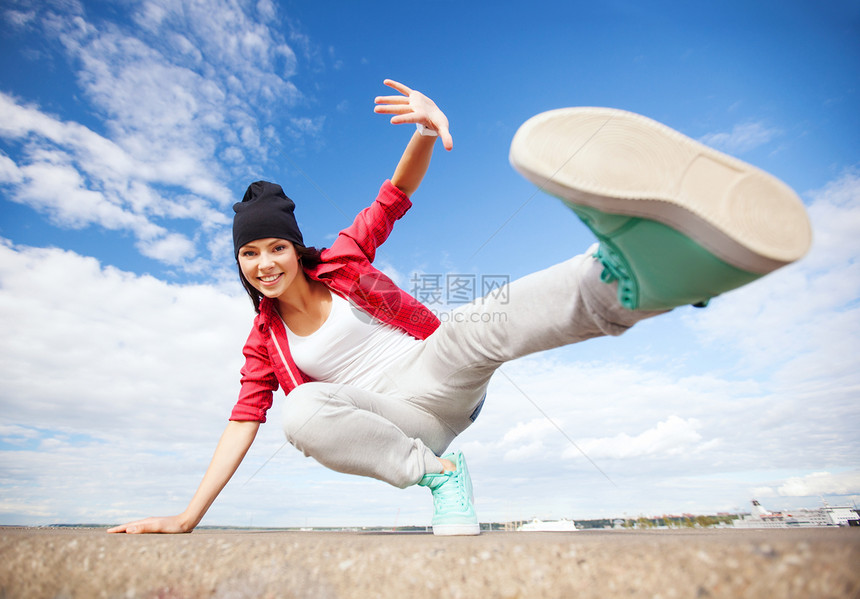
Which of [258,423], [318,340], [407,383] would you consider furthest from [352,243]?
[258,423]

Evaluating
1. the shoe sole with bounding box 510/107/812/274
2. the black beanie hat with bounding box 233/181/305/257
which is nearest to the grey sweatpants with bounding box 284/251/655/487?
the shoe sole with bounding box 510/107/812/274

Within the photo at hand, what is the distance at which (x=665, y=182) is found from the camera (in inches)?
38.7

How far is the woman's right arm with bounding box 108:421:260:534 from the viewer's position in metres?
1.78

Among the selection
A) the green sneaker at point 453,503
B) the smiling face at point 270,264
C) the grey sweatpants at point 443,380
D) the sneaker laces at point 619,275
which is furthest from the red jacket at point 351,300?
the sneaker laces at point 619,275

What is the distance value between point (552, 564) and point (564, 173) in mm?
773

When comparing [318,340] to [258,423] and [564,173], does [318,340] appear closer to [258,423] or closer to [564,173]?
[258,423]

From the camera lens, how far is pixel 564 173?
1020 mm

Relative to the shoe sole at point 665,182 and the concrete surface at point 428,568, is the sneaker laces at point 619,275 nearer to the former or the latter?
the shoe sole at point 665,182

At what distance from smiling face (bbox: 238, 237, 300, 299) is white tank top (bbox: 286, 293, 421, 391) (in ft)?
0.87

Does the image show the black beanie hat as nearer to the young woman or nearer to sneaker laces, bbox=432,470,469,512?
the young woman

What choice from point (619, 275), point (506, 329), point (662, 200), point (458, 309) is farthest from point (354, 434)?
point (662, 200)

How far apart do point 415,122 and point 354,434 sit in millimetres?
1313

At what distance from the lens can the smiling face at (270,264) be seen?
91.4 inches

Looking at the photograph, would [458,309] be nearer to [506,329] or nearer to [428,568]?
[506,329]
